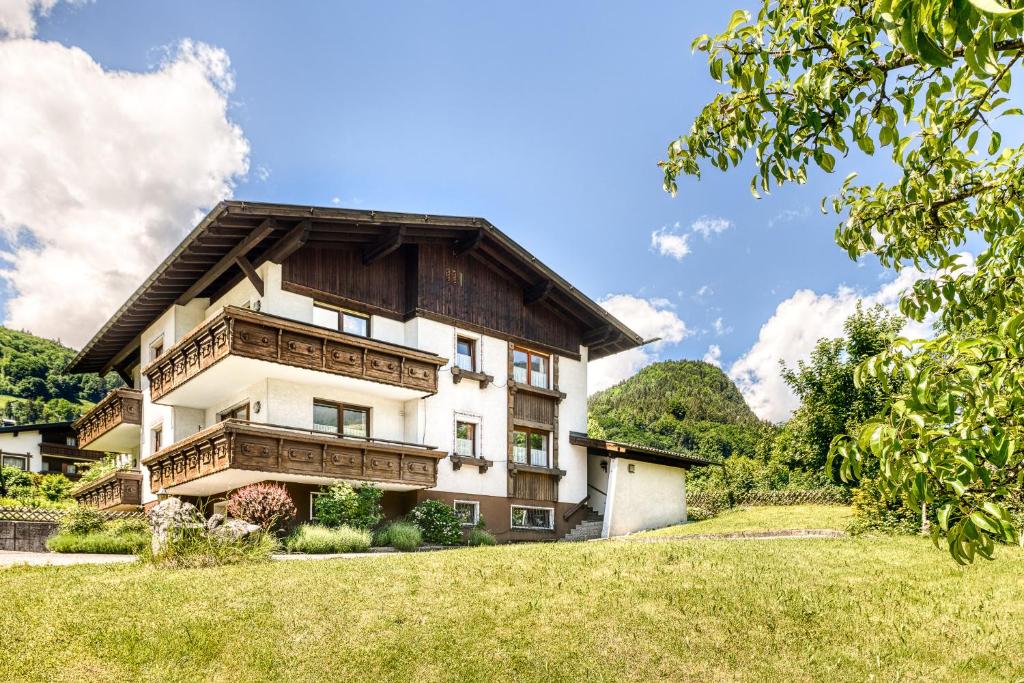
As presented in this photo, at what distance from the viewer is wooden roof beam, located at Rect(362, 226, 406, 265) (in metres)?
24.5

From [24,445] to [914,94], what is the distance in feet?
181

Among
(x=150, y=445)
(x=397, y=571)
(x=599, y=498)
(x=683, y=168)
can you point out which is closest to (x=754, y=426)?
(x=599, y=498)

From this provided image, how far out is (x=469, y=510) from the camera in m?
26.1

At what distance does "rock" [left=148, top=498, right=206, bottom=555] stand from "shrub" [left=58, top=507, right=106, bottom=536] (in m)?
10.3

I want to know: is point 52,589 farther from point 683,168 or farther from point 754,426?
point 754,426

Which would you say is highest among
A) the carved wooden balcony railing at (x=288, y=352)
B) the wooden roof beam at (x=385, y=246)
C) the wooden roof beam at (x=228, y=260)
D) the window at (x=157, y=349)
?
the wooden roof beam at (x=385, y=246)

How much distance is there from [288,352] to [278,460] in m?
2.73

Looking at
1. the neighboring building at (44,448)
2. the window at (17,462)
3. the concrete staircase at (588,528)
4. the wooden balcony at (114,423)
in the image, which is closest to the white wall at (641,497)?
the concrete staircase at (588,528)

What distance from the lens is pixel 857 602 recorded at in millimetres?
11477

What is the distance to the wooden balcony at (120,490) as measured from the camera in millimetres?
26703

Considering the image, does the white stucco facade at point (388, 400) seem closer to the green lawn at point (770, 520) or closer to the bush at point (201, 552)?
the green lawn at point (770, 520)

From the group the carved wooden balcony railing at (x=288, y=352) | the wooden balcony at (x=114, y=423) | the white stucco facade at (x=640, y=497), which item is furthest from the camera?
the white stucco facade at (x=640, y=497)

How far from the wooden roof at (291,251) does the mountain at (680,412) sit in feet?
72.6

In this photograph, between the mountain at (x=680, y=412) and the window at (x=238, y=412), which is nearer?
the window at (x=238, y=412)
